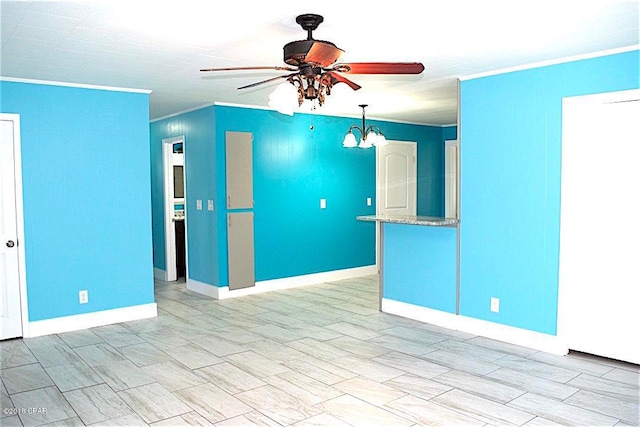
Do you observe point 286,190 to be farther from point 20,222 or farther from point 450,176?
point 450,176

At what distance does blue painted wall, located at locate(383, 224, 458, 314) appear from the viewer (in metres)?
4.66

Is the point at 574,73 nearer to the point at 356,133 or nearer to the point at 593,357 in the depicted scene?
the point at 593,357

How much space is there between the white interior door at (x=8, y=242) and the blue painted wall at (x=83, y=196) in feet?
0.29

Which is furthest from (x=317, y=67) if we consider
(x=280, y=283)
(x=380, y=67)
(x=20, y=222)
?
(x=280, y=283)

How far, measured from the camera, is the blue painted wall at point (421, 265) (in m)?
4.66

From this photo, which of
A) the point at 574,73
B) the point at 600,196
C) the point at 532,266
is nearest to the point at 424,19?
the point at 574,73

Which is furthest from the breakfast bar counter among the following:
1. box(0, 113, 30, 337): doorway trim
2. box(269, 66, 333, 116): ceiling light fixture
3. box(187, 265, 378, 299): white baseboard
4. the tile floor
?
box(0, 113, 30, 337): doorway trim

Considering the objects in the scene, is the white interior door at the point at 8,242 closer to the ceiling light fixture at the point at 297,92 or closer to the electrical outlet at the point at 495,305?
the ceiling light fixture at the point at 297,92

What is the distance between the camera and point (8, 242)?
436cm

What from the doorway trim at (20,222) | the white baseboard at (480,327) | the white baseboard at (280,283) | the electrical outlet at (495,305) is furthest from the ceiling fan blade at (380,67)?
the white baseboard at (280,283)

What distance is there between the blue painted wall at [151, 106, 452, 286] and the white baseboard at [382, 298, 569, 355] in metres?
1.74

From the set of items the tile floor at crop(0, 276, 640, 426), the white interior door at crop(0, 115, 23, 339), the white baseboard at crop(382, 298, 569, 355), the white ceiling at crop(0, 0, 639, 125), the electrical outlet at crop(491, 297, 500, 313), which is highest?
the white ceiling at crop(0, 0, 639, 125)

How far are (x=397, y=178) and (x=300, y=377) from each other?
15.6 feet

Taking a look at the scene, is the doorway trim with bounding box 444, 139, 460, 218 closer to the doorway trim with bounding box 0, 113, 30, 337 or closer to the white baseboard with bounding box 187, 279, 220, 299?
the white baseboard with bounding box 187, 279, 220, 299
